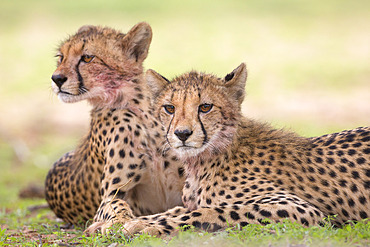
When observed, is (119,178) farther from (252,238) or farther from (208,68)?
(208,68)

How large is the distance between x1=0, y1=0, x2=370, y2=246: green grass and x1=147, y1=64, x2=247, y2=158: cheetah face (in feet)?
2.14

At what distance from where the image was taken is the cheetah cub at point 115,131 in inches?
186

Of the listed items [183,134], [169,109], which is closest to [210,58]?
[169,109]

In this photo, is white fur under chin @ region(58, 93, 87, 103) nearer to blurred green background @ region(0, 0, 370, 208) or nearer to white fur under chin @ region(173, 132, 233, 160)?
white fur under chin @ region(173, 132, 233, 160)

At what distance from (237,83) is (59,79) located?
138cm

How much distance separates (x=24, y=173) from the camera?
9461mm

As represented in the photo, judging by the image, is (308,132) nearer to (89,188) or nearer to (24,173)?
(24,173)

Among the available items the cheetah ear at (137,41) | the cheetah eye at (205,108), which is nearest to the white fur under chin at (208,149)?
the cheetah eye at (205,108)

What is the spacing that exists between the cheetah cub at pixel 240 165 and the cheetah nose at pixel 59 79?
28.7 inches

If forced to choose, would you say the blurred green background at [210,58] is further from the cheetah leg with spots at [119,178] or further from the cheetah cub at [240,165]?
the cheetah cub at [240,165]

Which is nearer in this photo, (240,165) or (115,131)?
(240,165)

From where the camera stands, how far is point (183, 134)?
393cm

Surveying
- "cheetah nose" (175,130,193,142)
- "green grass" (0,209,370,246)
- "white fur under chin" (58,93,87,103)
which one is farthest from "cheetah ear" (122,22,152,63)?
"green grass" (0,209,370,246)

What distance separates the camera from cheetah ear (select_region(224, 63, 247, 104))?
14.2 ft
